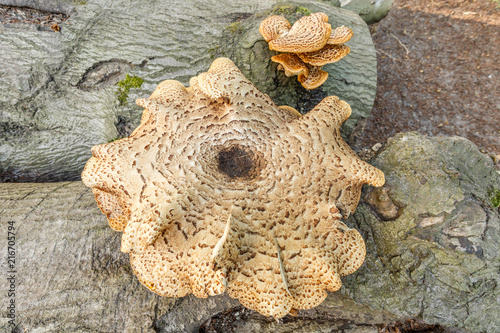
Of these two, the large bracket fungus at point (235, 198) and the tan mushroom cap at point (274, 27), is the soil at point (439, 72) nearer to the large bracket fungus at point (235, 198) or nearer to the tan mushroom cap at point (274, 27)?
the tan mushroom cap at point (274, 27)

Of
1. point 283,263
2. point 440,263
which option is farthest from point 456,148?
point 283,263

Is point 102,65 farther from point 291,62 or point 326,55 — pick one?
point 326,55

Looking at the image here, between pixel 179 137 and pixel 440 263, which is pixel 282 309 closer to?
pixel 440 263

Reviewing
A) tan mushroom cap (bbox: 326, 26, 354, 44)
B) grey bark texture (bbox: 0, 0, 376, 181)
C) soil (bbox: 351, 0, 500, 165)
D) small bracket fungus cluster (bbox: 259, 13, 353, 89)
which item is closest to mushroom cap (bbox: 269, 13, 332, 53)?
small bracket fungus cluster (bbox: 259, 13, 353, 89)

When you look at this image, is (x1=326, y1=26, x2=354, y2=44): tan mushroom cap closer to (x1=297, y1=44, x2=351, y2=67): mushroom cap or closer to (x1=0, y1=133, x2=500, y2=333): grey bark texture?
(x1=297, y1=44, x2=351, y2=67): mushroom cap

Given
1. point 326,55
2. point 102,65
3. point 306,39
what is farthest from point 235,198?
point 102,65

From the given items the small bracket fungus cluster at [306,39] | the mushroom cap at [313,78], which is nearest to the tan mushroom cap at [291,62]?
the small bracket fungus cluster at [306,39]
